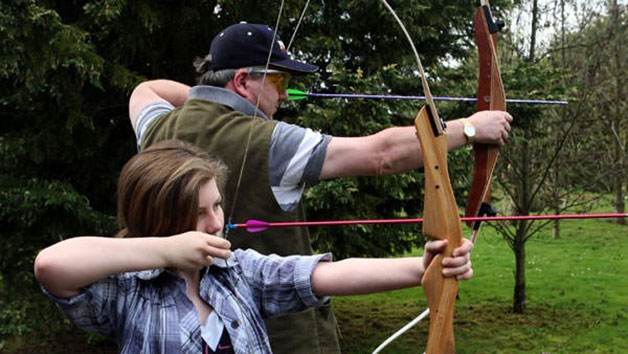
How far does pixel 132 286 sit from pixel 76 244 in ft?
0.57

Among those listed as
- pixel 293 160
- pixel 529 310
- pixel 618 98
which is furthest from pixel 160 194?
pixel 618 98

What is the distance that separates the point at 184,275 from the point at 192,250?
0.54 feet

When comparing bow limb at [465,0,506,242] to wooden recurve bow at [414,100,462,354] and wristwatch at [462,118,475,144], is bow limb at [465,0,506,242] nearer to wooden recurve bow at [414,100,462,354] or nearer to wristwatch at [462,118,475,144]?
wristwatch at [462,118,475,144]

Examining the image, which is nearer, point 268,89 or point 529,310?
point 268,89

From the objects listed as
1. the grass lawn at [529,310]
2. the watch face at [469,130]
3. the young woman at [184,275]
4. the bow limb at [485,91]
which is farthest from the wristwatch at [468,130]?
the grass lawn at [529,310]

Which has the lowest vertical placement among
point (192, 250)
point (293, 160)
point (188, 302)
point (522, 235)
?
point (522, 235)

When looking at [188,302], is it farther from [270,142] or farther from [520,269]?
[520,269]

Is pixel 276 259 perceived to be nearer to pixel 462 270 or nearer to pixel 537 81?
pixel 462 270

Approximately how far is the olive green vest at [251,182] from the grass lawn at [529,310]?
418 centimetres

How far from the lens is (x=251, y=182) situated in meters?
1.81

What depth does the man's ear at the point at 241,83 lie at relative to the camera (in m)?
1.96

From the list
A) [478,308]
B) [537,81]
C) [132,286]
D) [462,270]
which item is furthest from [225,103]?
[478,308]

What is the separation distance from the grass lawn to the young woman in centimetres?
469

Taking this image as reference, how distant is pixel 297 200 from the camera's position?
1.85m
